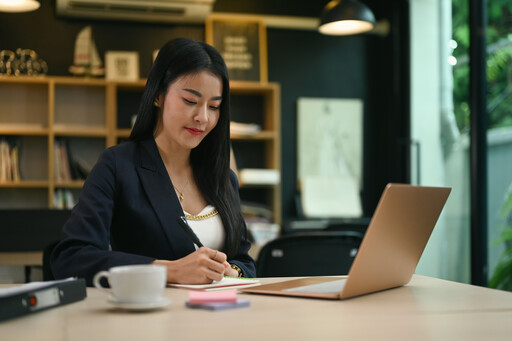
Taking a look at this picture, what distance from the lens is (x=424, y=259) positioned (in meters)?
5.38

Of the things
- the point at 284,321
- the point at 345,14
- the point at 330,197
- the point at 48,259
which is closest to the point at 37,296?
the point at 284,321

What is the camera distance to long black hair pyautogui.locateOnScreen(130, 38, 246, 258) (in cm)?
188

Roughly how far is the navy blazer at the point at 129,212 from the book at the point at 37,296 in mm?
418

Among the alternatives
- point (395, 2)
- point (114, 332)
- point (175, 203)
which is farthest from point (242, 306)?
point (395, 2)

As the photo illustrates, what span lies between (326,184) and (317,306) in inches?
189

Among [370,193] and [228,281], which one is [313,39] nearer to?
[370,193]

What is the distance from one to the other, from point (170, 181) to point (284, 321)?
2.89 ft

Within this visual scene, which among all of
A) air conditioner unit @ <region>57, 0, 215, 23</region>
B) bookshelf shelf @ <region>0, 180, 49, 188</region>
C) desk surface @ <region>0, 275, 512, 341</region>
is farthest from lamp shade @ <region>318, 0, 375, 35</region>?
desk surface @ <region>0, 275, 512, 341</region>

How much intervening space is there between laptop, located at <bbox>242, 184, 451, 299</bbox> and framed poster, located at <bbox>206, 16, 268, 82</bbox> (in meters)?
4.31

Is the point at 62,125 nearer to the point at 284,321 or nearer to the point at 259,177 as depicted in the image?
the point at 259,177

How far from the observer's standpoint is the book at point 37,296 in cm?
104

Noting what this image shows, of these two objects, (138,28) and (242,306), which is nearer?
(242,306)

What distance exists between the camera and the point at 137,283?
3.64 ft

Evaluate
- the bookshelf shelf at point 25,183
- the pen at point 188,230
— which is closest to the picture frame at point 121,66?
the bookshelf shelf at point 25,183
